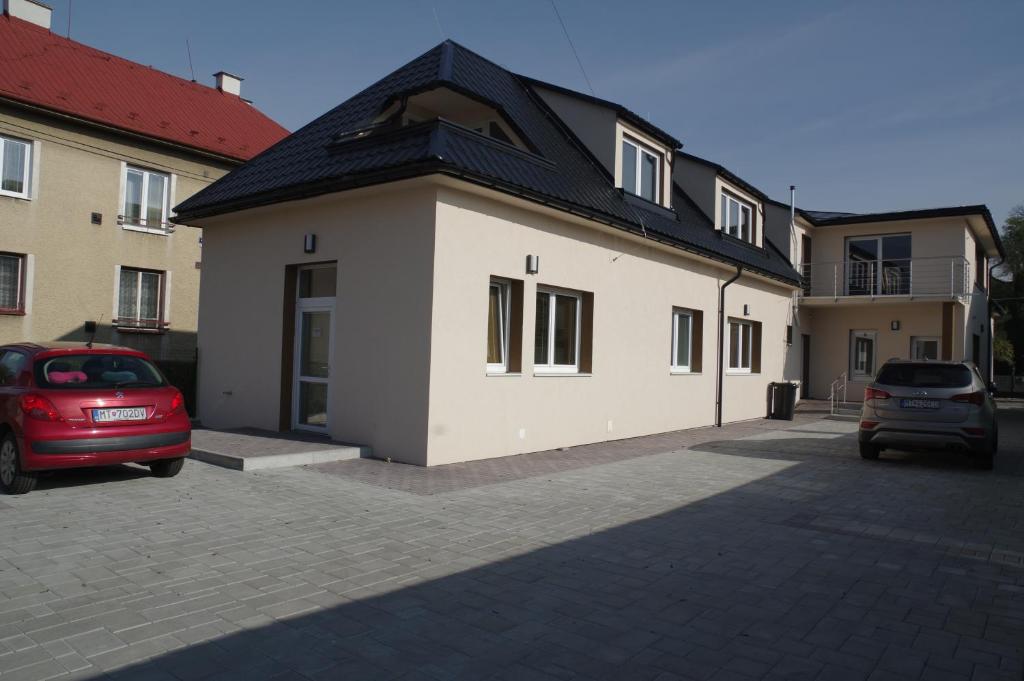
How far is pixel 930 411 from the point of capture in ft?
35.2

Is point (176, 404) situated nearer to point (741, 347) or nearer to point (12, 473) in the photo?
point (12, 473)

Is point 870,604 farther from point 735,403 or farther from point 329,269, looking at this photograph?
point 735,403

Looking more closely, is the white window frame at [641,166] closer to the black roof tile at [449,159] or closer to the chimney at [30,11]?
the black roof tile at [449,159]

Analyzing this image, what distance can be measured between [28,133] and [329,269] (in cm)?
1230

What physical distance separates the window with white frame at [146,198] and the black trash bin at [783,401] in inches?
697

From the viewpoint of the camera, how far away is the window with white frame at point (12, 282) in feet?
58.4

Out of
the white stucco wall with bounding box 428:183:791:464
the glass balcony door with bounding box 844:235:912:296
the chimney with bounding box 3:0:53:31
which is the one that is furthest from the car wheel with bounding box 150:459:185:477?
the glass balcony door with bounding box 844:235:912:296

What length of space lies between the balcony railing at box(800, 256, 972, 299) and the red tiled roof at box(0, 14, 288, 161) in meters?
19.3

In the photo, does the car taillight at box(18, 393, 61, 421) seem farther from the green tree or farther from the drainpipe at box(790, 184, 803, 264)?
the green tree

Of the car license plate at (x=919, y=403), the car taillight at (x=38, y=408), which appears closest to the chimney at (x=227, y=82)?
the car taillight at (x=38, y=408)

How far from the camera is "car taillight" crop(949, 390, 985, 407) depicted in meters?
10.6

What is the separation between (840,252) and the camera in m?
24.8

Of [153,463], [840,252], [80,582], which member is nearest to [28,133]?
[153,463]

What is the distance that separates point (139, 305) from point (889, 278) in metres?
23.4
